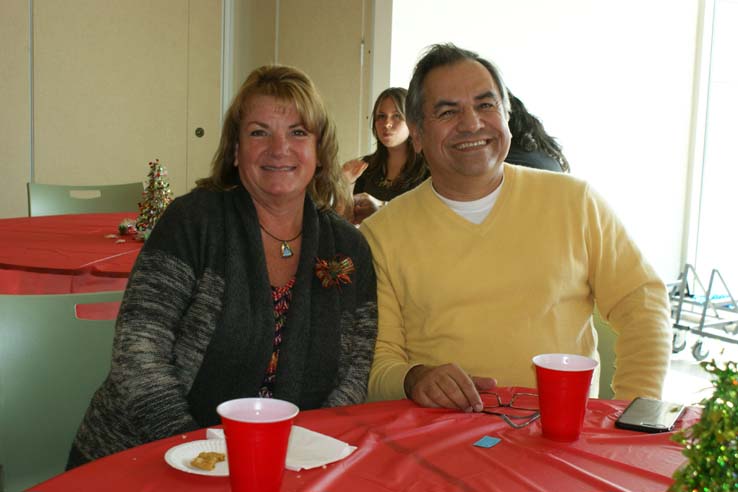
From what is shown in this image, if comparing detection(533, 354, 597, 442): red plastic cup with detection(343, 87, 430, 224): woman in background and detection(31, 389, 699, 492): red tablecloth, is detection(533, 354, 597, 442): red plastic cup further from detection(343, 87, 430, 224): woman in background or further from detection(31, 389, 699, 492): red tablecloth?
detection(343, 87, 430, 224): woman in background

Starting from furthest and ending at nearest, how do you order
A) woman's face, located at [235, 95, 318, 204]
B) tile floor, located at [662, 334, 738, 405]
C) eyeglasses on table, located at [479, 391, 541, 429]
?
tile floor, located at [662, 334, 738, 405] < woman's face, located at [235, 95, 318, 204] < eyeglasses on table, located at [479, 391, 541, 429]

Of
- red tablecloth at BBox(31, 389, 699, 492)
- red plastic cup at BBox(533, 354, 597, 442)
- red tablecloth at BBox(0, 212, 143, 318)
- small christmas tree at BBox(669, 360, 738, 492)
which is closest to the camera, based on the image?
small christmas tree at BBox(669, 360, 738, 492)

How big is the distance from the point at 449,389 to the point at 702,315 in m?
4.79

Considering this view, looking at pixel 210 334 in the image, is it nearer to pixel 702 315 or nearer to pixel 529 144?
pixel 529 144

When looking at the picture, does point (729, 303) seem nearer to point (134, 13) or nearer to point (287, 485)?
point (134, 13)

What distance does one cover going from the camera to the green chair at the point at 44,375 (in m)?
1.68

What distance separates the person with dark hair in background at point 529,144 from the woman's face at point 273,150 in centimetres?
150

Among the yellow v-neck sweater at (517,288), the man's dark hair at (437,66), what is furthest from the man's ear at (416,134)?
the yellow v-neck sweater at (517,288)

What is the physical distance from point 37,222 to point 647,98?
6001 millimetres

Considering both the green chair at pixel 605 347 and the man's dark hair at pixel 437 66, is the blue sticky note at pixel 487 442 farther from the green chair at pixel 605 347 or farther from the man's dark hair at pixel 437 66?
the man's dark hair at pixel 437 66

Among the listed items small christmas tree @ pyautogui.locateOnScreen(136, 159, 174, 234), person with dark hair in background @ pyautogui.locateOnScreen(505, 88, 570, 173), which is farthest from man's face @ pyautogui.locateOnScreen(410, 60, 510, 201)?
small christmas tree @ pyautogui.locateOnScreen(136, 159, 174, 234)

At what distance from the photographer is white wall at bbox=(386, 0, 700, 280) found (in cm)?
677

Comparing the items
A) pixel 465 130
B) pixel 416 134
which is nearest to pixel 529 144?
pixel 416 134

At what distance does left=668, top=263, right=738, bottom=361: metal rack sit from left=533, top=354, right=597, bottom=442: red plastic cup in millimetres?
4099
